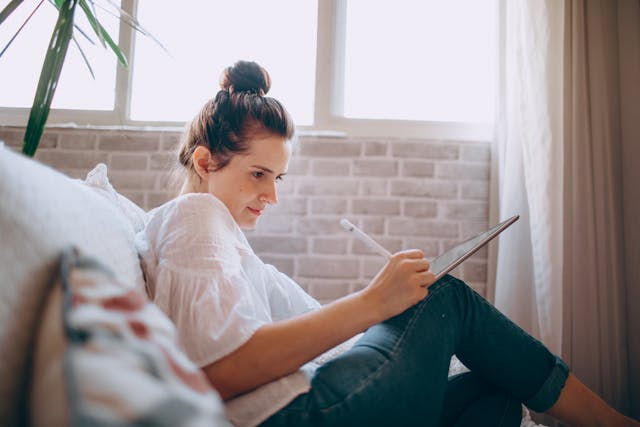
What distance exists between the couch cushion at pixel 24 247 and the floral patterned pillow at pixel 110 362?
0.07ft

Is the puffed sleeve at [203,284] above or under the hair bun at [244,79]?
under

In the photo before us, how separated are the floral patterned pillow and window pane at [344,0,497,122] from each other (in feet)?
5.21

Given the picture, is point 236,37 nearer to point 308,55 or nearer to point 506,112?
point 308,55

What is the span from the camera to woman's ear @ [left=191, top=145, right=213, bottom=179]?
3.49ft

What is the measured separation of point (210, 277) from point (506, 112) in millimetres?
1426

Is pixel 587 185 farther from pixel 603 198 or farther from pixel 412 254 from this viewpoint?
pixel 412 254

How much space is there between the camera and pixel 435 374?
746 mm

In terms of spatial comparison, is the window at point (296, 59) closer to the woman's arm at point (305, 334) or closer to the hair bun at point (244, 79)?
the hair bun at point (244, 79)

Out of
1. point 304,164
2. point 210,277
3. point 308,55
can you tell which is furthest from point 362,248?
point 210,277

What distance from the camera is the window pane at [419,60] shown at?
1896 mm

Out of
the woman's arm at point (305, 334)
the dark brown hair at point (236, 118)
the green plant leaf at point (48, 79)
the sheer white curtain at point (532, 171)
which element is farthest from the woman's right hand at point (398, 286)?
the sheer white curtain at point (532, 171)

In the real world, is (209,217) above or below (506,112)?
below

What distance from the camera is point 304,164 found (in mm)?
1756

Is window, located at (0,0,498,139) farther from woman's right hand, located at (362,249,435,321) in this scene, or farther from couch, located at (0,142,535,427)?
couch, located at (0,142,535,427)
